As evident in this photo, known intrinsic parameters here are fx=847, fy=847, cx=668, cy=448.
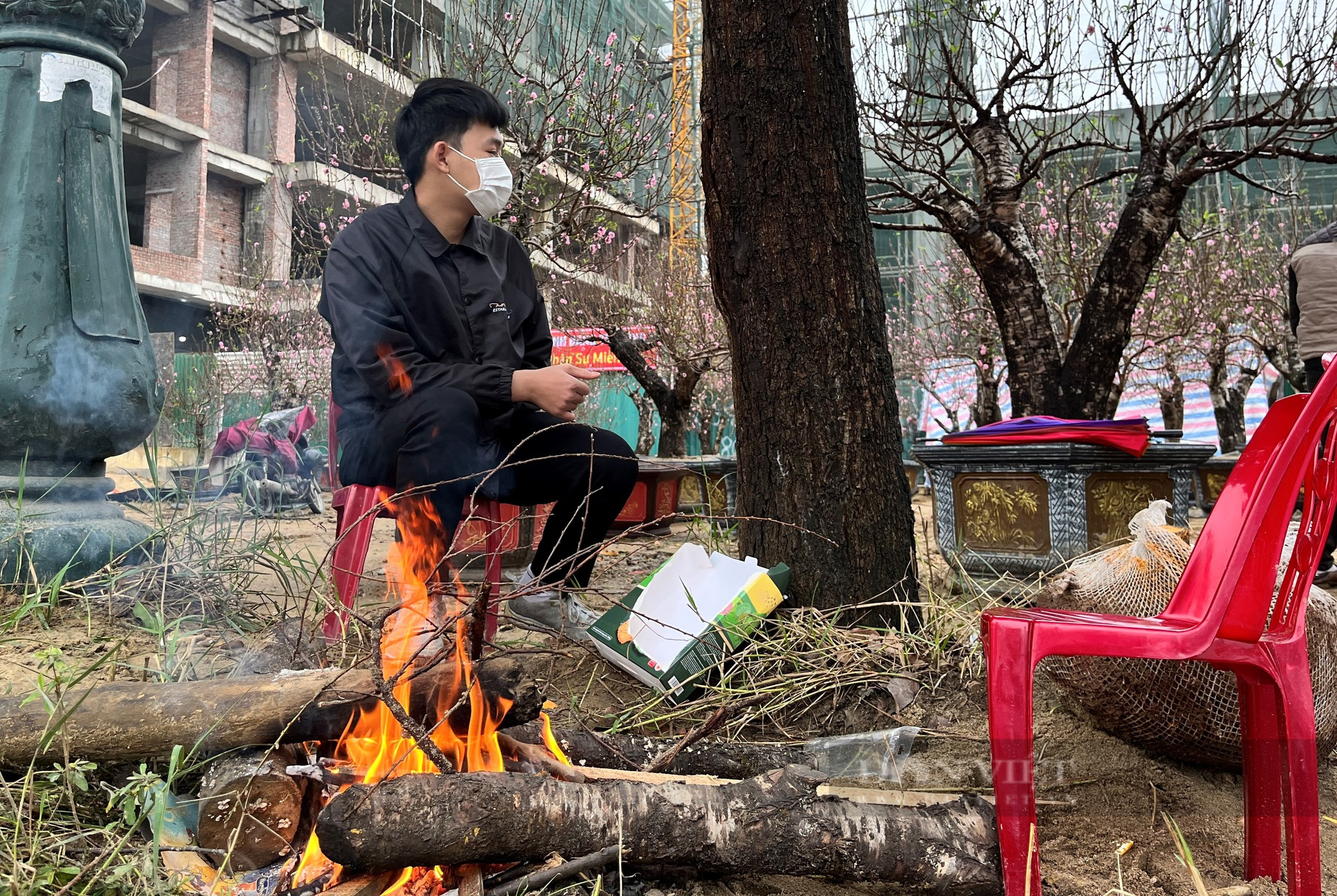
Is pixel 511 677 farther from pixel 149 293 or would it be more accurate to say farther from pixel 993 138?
pixel 149 293

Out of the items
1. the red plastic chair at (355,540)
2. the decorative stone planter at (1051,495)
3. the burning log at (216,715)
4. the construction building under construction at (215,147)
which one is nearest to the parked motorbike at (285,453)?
the red plastic chair at (355,540)

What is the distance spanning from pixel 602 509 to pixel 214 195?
66.6 feet

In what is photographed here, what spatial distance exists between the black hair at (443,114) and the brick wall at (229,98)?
18.4m

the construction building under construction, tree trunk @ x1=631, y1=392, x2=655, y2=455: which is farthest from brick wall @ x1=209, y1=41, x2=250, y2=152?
tree trunk @ x1=631, y1=392, x2=655, y2=455

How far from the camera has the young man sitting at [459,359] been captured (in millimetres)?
2385

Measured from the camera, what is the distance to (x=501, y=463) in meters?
2.16

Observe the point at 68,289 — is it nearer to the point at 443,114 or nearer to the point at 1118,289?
the point at 443,114

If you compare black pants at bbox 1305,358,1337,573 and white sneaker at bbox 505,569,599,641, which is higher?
black pants at bbox 1305,358,1337,573

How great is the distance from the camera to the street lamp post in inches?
125

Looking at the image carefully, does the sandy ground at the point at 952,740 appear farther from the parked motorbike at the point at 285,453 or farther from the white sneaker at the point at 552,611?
the parked motorbike at the point at 285,453

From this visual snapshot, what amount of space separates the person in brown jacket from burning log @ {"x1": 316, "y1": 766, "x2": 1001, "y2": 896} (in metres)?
3.49

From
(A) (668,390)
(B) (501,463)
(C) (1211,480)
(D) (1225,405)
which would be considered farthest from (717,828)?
(D) (1225,405)

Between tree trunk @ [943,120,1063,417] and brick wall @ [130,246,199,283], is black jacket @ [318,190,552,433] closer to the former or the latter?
tree trunk @ [943,120,1063,417]

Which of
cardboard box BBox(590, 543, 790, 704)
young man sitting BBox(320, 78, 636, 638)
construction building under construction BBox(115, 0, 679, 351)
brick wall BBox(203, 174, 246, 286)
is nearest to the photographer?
cardboard box BBox(590, 543, 790, 704)
